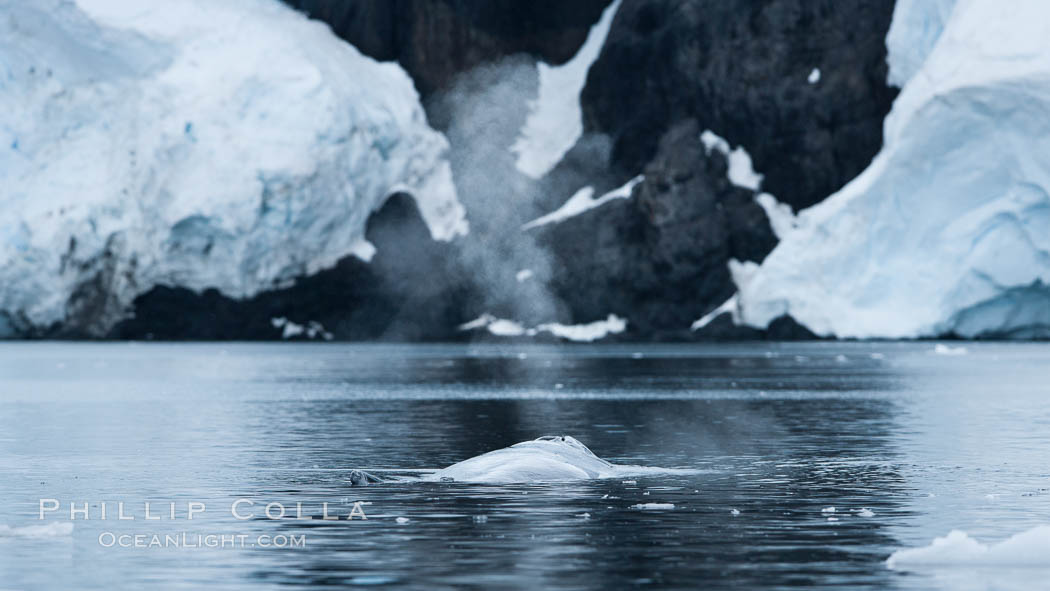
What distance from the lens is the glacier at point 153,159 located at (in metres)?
74.7

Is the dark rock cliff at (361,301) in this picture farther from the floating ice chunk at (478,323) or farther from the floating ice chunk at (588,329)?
the floating ice chunk at (588,329)

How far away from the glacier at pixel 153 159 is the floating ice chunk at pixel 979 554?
63506 mm

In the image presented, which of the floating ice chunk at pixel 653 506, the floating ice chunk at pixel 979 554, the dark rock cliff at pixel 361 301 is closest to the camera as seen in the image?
the floating ice chunk at pixel 979 554

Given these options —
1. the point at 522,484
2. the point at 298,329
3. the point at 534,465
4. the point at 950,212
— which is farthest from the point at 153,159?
the point at 522,484

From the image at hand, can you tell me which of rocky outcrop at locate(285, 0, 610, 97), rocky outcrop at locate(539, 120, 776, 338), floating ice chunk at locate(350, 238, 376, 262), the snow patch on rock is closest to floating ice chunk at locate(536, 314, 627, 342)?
the snow patch on rock

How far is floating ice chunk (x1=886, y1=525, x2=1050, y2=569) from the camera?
12.3 m

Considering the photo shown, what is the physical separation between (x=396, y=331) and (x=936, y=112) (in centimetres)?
3498

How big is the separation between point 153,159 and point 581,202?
2145cm

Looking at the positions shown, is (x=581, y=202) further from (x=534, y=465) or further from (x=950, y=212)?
(x=534, y=465)

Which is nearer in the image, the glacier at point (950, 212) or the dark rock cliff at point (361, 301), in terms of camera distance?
the glacier at point (950, 212)

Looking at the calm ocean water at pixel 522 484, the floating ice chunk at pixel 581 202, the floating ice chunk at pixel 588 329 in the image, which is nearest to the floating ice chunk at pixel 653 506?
the calm ocean water at pixel 522 484

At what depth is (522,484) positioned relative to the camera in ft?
61.1

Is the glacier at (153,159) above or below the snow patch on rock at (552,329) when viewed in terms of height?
above

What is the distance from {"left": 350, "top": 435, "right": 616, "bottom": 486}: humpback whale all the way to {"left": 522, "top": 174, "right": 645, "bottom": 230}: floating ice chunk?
6002cm
